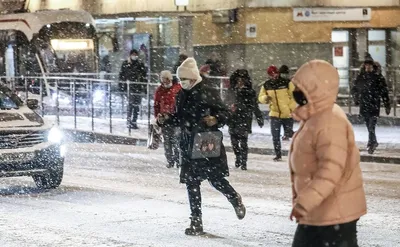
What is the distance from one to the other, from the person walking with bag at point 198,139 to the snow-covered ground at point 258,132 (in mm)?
8749

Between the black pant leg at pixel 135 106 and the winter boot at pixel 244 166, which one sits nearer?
the winter boot at pixel 244 166

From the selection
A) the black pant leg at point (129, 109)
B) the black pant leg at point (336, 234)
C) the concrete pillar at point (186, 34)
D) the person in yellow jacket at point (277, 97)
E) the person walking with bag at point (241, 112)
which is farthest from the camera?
the concrete pillar at point (186, 34)

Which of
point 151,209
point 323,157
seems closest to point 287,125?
point 151,209

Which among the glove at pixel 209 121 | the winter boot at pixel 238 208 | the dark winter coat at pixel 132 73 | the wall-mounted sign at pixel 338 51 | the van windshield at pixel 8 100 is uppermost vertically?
the wall-mounted sign at pixel 338 51

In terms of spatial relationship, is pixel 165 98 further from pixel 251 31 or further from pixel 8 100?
pixel 251 31

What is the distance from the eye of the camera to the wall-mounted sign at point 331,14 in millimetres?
30734

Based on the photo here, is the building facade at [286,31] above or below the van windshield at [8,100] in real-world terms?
above

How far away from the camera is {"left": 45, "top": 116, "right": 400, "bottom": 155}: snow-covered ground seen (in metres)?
20.1

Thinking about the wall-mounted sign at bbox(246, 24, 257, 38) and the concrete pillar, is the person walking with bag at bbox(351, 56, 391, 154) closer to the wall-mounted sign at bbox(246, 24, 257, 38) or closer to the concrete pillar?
the concrete pillar

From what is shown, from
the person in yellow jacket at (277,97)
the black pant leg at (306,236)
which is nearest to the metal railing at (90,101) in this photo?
the person in yellow jacket at (277,97)

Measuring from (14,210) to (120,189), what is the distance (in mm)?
2360

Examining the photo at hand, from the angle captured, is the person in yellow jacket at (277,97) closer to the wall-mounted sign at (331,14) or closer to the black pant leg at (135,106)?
the black pant leg at (135,106)

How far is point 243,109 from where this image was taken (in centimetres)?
1702

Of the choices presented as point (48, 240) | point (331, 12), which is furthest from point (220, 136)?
point (331, 12)
